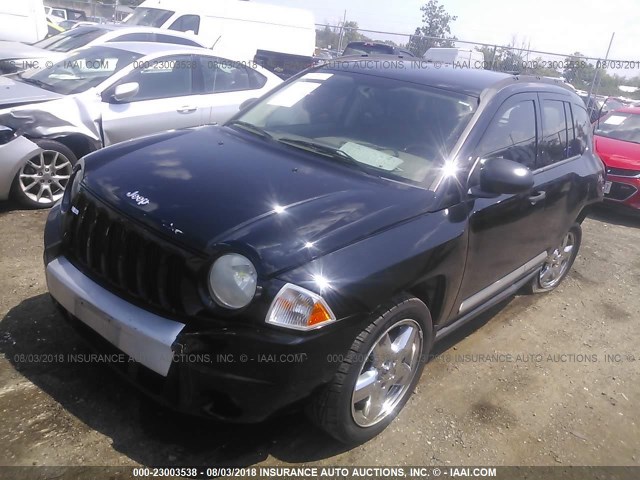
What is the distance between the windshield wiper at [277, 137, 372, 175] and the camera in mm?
3193

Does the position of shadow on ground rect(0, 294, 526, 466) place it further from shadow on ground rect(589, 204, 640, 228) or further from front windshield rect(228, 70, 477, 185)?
shadow on ground rect(589, 204, 640, 228)

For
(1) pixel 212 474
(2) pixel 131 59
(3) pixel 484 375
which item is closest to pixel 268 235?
(1) pixel 212 474

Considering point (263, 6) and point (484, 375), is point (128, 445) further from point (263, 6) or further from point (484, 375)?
point (263, 6)

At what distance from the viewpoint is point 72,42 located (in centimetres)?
912

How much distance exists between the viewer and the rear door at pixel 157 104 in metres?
5.74

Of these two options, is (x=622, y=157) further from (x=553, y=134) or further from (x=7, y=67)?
(x=7, y=67)

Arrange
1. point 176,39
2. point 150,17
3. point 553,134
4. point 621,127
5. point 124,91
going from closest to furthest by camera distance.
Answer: point 553,134 < point 124,91 < point 621,127 < point 176,39 < point 150,17

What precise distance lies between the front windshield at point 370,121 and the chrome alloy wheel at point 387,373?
2.79 ft

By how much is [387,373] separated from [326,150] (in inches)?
53.3

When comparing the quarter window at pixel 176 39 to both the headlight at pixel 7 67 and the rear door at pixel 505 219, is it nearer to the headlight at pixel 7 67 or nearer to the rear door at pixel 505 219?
the headlight at pixel 7 67

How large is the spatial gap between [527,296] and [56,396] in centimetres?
391

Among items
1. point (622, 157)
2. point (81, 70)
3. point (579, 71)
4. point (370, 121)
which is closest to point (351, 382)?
point (370, 121)

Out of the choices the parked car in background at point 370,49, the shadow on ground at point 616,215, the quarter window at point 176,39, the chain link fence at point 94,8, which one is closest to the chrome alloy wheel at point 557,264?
the shadow on ground at point 616,215

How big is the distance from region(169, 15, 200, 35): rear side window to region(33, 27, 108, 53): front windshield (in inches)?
169
